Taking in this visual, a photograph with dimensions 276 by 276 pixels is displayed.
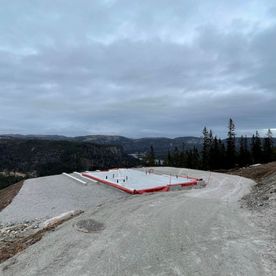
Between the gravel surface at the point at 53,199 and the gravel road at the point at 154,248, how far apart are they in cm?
660

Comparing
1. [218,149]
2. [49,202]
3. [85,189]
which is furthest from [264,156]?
[49,202]

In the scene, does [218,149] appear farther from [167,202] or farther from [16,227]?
[16,227]

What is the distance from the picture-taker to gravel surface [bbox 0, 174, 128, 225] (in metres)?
17.9

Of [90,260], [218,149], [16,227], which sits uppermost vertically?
[218,149]

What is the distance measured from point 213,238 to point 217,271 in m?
2.51

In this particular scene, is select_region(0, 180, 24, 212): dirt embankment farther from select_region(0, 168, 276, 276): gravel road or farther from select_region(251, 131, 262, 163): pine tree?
select_region(251, 131, 262, 163): pine tree

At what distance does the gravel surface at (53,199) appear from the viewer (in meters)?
17.9

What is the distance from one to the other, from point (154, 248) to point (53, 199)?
15.3 m

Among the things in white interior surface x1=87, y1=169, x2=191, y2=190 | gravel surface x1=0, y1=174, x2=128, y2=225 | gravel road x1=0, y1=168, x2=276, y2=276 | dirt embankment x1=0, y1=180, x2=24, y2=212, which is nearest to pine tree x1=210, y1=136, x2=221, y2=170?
white interior surface x1=87, y1=169, x2=191, y2=190

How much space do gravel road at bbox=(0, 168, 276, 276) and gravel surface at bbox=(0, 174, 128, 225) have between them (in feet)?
21.6

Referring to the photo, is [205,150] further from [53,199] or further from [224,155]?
[53,199]

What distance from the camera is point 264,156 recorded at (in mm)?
72812

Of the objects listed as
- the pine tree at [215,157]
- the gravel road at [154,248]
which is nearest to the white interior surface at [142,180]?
the gravel road at [154,248]

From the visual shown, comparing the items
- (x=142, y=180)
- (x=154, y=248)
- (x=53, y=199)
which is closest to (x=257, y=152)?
(x=142, y=180)
